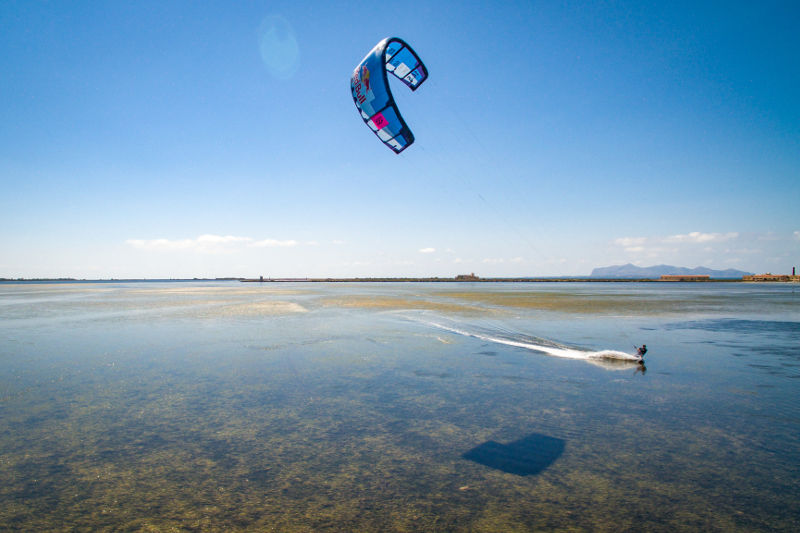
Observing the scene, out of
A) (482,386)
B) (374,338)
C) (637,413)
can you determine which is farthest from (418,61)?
(637,413)

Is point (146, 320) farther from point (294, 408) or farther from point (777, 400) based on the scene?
point (777, 400)

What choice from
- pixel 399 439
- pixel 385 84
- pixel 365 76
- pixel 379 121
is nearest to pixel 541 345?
pixel 399 439

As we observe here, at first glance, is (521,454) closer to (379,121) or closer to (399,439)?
(399,439)

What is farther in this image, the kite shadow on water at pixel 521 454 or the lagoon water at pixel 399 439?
the kite shadow on water at pixel 521 454

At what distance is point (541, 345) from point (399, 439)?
7157 mm

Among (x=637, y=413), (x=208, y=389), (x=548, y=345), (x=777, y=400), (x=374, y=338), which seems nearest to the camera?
(x=637, y=413)

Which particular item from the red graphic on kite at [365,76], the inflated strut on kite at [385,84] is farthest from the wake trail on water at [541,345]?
the red graphic on kite at [365,76]

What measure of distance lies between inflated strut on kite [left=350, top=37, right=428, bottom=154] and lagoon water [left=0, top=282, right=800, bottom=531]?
10.8 meters

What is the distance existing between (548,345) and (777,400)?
492 cm

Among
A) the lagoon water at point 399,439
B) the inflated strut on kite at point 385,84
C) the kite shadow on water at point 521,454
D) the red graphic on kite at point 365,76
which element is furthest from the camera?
the red graphic on kite at point 365,76

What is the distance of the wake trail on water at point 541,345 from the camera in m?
8.70

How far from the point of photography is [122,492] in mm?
3377

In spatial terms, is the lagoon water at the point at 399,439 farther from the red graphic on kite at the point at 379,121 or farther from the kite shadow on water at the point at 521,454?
the red graphic on kite at the point at 379,121

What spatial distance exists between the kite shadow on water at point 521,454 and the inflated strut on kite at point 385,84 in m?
14.0
